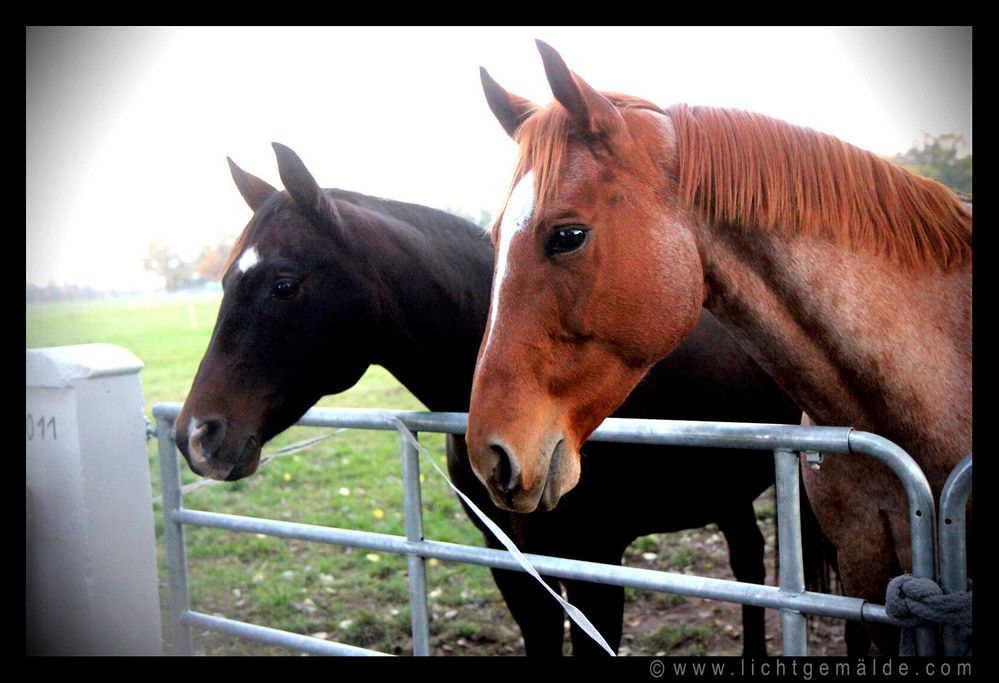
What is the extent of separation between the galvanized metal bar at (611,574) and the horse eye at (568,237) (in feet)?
2.75

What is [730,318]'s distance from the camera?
71.6 inches

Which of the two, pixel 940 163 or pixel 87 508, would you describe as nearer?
pixel 87 508

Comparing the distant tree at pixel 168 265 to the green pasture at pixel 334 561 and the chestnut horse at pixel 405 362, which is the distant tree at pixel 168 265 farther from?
the chestnut horse at pixel 405 362

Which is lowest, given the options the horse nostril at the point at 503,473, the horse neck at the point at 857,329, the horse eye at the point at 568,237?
the horse nostril at the point at 503,473

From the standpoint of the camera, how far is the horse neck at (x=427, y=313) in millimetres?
2611

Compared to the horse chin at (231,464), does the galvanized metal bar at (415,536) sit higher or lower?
lower

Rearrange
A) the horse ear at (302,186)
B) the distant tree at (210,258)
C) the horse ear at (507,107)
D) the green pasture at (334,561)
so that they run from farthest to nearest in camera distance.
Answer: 1. the distant tree at (210,258)
2. the green pasture at (334,561)
3. the horse ear at (302,186)
4. the horse ear at (507,107)

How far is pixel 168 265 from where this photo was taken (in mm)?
13789

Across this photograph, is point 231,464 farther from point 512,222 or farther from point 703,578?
point 703,578

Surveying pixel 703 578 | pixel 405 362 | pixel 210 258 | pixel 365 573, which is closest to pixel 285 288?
pixel 405 362

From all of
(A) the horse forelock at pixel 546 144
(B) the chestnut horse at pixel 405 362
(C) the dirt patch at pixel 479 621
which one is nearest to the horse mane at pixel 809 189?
(A) the horse forelock at pixel 546 144

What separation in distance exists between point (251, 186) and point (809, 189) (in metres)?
2.06

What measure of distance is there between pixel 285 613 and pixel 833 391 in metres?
3.76

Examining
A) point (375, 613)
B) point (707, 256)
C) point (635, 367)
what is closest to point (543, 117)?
point (707, 256)
